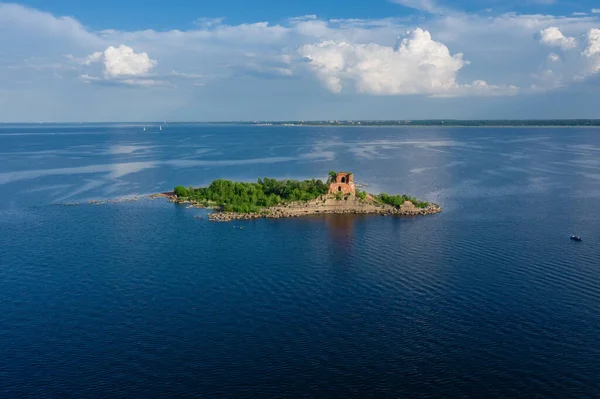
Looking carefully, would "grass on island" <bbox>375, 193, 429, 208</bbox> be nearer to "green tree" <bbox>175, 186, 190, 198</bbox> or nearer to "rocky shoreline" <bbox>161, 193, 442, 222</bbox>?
"rocky shoreline" <bbox>161, 193, 442, 222</bbox>

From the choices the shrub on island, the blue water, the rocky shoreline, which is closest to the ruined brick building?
the rocky shoreline

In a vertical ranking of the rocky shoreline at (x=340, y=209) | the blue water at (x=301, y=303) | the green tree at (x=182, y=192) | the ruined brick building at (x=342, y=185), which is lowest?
the blue water at (x=301, y=303)

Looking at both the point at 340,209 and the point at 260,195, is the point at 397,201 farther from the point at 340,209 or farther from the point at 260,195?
the point at 260,195

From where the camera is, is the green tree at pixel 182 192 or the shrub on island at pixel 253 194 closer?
the shrub on island at pixel 253 194

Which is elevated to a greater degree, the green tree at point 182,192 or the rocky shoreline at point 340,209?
the green tree at point 182,192

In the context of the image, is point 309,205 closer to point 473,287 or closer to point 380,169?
point 473,287

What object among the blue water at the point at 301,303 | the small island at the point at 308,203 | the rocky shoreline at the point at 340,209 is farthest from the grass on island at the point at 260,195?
the blue water at the point at 301,303

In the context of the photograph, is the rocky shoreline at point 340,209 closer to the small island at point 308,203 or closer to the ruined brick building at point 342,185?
the small island at point 308,203
